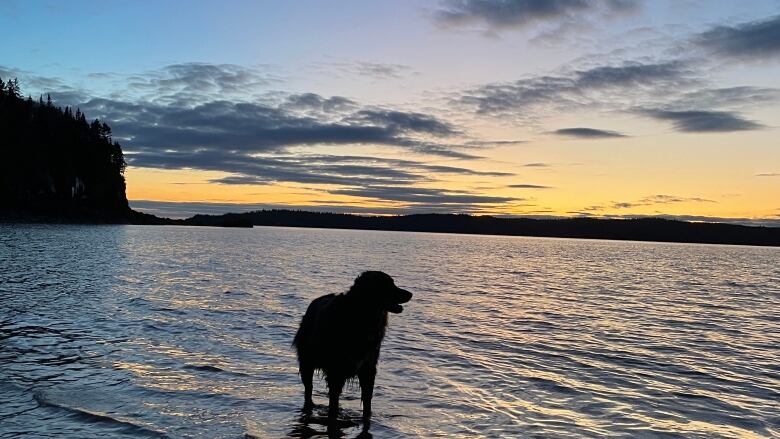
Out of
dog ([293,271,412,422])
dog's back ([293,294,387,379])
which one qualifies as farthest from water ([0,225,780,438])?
dog's back ([293,294,387,379])

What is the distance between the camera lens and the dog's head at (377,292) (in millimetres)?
8828

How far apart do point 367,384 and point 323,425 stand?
3.15 feet

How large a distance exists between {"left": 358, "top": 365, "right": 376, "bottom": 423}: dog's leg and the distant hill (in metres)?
141

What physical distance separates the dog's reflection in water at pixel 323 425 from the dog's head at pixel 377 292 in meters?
2.01

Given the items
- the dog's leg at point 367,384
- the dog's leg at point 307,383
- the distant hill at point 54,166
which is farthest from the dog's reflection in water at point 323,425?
the distant hill at point 54,166

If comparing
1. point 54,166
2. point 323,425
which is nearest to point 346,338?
point 323,425

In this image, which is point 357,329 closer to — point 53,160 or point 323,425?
point 323,425

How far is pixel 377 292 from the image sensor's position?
8836mm

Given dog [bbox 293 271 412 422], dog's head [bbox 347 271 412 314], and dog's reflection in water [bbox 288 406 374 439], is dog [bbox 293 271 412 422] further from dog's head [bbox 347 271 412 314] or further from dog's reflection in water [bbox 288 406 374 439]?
dog's reflection in water [bbox 288 406 374 439]

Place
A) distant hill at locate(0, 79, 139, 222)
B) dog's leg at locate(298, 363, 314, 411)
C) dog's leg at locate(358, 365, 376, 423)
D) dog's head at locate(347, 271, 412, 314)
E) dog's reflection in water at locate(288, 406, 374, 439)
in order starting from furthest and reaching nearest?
distant hill at locate(0, 79, 139, 222) → dog's leg at locate(298, 363, 314, 411) → dog's leg at locate(358, 365, 376, 423) → dog's head at locate(347, 271, 412, 314) → dog's reflection in water at locate(288, 406, 374, 439)

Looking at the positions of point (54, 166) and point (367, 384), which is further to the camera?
point (54, 166)

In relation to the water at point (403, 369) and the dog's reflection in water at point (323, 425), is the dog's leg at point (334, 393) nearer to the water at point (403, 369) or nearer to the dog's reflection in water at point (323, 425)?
the dog's reflection in water at point (323, 425)

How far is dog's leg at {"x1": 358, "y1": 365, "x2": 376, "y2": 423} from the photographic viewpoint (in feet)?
29.8

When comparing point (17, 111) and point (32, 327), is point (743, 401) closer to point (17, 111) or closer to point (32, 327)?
point (32, 327)
